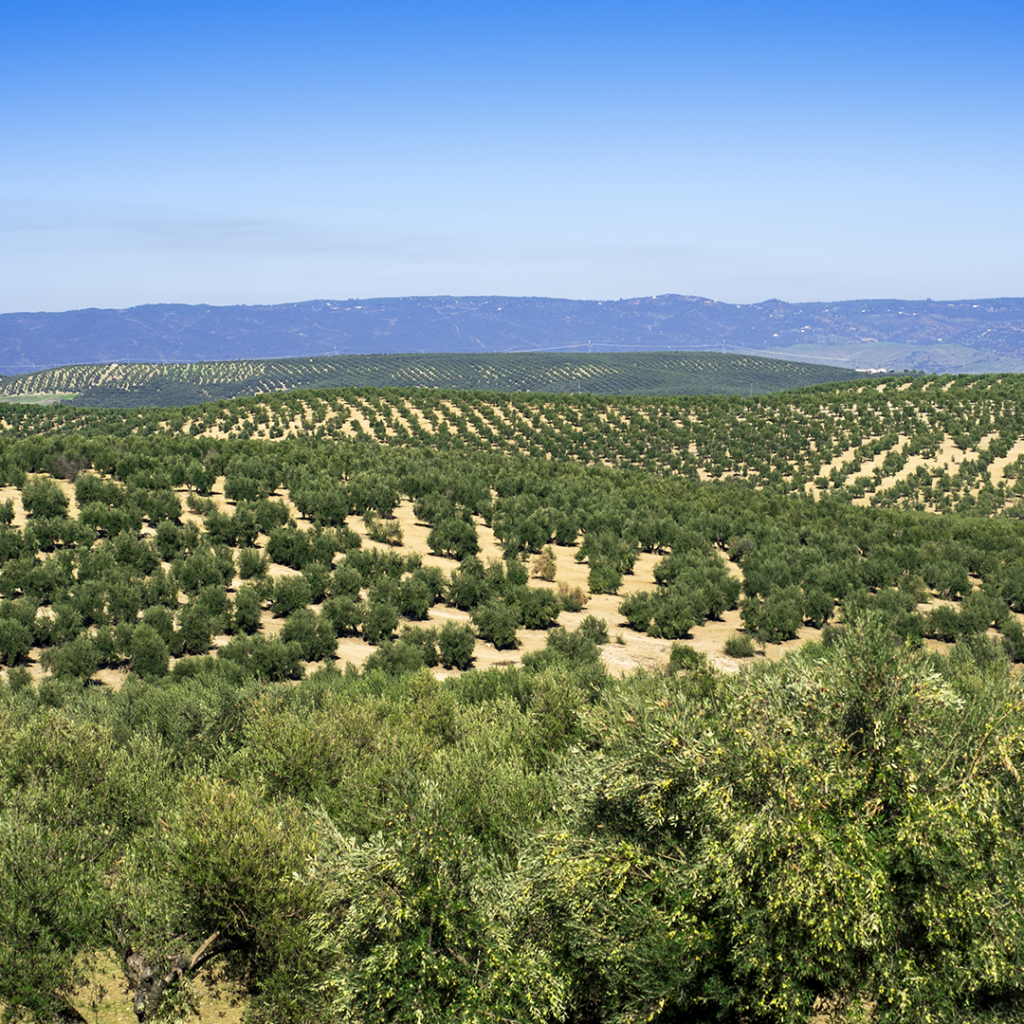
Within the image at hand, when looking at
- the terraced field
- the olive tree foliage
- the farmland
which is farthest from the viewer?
the terraced field

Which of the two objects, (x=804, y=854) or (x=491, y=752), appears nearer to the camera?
(x=804, y=854)

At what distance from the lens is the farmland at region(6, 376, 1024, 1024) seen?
1102cm

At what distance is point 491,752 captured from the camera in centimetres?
1973

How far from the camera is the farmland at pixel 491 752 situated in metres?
11.0

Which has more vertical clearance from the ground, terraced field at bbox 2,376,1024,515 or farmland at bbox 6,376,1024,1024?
terraced field at bbox 2,376,1024,515

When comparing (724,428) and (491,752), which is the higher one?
(724,428)

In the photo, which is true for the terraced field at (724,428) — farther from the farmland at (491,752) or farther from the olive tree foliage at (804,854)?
the olive tree foliage at (804,854)

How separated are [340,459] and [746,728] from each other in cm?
4534

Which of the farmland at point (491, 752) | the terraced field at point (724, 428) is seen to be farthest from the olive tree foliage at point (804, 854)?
the terraced field at point (724, 428)

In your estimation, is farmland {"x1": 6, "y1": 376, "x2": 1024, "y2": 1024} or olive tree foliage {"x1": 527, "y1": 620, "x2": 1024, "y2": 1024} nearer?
olive tree foliage {"x1": 527, "y1": 620, "x2": 1024, "y2": 1024}

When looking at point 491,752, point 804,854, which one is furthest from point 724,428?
point 804,854

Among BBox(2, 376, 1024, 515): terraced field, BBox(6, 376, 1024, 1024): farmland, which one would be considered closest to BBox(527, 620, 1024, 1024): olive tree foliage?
BBox(6, 376, 1024, 1024): farmland

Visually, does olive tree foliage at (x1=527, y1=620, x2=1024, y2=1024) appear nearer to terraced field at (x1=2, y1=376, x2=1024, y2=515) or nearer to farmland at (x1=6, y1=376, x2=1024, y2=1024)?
farmland at (x1=6, y1=376, x2=1024, y2=1024)

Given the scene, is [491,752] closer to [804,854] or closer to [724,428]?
[804,854]
